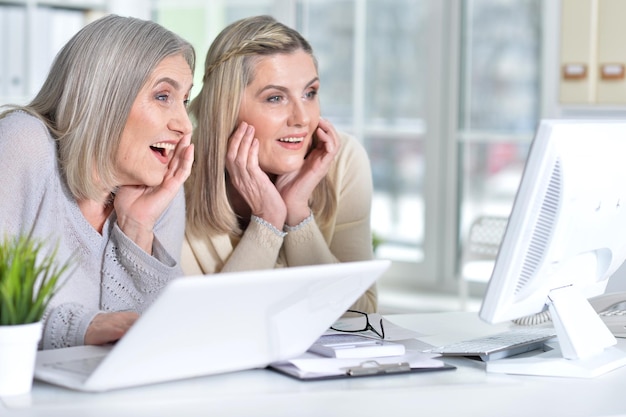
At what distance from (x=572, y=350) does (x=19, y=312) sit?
960 millimetres

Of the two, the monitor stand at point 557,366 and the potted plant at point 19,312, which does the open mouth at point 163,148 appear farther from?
the monitor stand at point 557,366

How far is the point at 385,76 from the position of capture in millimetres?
4793

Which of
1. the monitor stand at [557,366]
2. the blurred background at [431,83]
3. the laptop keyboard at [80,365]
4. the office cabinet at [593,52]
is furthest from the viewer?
the blurred background at [431,83]

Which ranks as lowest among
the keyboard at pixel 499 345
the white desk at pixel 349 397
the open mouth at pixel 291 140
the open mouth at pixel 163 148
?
the keyboard at pixel 499 345

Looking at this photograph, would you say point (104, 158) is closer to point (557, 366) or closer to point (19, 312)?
point (19, 312)

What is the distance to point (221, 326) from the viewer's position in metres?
1.59

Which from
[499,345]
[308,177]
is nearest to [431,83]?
[308,177]

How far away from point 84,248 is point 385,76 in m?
2.74

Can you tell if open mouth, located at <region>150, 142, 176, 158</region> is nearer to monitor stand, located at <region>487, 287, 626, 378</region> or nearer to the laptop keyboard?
the laptop keyboard

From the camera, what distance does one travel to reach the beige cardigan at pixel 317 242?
Result: 264 cm

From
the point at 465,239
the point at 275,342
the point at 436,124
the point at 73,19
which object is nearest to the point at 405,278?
the point at 465,239

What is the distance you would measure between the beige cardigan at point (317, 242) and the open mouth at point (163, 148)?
305 millimetres

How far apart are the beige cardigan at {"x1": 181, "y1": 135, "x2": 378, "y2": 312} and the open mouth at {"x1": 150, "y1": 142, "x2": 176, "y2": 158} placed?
0.30 meters

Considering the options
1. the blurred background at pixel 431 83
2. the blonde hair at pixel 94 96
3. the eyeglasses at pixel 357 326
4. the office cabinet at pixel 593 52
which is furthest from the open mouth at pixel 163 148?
the office cabinet at pixel 593 52
